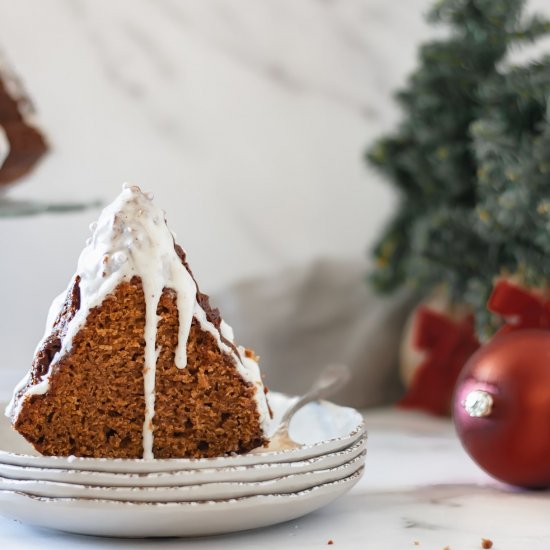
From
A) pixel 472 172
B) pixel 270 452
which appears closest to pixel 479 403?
pixel 270 452

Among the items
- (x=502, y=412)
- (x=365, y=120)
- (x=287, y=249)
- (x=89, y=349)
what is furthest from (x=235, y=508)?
(x=365, y=120)

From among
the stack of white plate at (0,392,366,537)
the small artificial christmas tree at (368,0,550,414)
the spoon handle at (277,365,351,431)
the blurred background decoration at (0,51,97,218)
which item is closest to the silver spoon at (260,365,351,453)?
the spoon handle at (277,365,351,431)

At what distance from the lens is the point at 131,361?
2.69ft

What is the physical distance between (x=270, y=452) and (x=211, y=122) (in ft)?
3.38

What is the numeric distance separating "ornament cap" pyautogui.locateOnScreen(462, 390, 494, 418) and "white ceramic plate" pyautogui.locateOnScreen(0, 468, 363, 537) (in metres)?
0.26

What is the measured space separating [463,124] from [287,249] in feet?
1.54

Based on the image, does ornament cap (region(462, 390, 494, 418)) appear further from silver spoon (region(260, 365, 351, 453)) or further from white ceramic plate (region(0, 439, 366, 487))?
white ceramic plate (region(0, 439, 366, 487))

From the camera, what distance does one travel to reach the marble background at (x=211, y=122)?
5.29 feet

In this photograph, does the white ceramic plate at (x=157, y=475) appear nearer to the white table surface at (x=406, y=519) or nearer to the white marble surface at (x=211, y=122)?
the white table surface at (x=406, y=519)

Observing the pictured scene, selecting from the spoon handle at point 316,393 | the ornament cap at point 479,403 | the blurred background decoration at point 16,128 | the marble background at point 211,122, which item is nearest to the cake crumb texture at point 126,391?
the spoon handle at point 316,393

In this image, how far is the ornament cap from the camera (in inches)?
39.2

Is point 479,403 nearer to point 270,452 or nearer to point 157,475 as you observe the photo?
point 270,452

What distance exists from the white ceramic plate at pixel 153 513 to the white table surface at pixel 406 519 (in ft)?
0.08

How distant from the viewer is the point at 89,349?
812 mm
